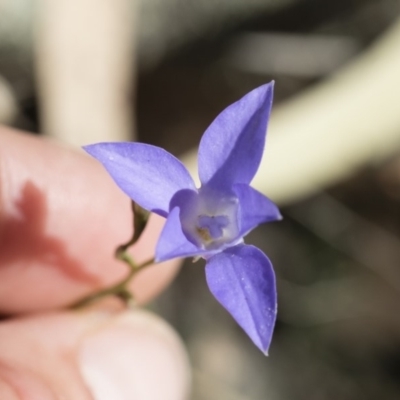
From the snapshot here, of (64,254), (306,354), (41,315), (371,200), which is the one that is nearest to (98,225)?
(64,254)

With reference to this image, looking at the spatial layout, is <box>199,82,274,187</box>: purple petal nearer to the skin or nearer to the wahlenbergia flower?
the wahlenbergia flower

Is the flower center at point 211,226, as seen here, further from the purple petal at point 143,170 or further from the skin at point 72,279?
the skin at point 72,279

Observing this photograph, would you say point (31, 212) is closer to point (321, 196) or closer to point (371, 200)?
point (321, 196)

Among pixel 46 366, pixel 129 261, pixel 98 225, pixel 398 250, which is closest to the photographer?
pixel 129 261

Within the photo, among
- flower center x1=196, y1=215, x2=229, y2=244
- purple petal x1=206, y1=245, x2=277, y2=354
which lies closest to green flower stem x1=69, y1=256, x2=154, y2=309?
flower center x1=196, y1=215, x2=229, y2=244

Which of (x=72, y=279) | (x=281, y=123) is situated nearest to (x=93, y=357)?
(x=72, y=279)

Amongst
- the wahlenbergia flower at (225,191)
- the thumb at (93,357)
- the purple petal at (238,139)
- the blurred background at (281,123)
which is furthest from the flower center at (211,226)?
the blurred background at (281,123)
